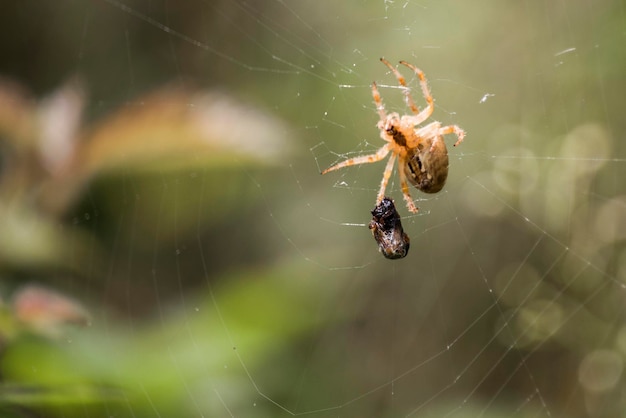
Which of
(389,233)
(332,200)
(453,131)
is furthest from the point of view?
(332,200)

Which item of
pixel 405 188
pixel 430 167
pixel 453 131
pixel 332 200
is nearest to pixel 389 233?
pixel 430 167

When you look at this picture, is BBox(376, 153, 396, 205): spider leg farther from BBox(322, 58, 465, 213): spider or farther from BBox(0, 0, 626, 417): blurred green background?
BBox(0, 0, 626, 417): blurred green background

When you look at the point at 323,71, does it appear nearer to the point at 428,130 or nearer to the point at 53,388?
the point at 428,130

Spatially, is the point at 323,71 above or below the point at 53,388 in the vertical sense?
above

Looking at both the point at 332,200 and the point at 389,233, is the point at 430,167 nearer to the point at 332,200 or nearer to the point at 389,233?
the point at 389,233

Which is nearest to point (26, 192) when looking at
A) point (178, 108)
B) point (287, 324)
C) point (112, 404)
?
point (178, 108)

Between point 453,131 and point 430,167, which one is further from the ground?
point 453,131

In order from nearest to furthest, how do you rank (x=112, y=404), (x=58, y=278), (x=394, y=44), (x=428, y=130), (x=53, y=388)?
(x=53, y=388)
(x=112, y=404)
(x=428, y=130)
(x=58, y=278)
(x=394, y=44)
